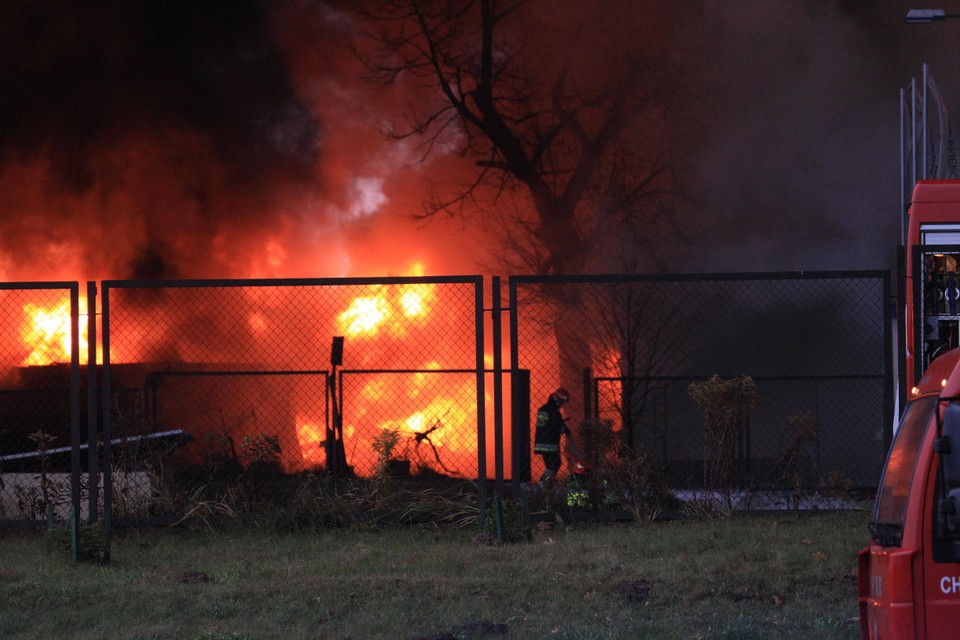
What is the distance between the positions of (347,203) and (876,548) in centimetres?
1394

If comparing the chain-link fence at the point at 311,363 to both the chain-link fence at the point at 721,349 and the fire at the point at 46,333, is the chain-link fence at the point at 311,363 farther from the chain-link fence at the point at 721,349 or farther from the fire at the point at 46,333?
Result: the chain-link fence at the point at 721,349

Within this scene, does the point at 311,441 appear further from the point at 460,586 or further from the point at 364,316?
the point at 460,586

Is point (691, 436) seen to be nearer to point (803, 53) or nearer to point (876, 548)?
point (803, 53)

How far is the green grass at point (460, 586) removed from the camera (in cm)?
652

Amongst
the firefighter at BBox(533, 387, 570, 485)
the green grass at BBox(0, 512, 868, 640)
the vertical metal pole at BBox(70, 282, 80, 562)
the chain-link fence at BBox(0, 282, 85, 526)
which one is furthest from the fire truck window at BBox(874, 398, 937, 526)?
the chain-link fence at BBox(0, 282, 85, 526)

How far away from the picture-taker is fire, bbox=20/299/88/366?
51.3 feet

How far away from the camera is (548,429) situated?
1241 cm

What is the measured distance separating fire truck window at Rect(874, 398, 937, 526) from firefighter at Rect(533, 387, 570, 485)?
7.57 metres

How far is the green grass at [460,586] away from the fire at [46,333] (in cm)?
723

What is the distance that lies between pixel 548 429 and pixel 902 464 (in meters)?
8.25

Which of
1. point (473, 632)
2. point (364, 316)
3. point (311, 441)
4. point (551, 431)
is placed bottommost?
point (473, 632)

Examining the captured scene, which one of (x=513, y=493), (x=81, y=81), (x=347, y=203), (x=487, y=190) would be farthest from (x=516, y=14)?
(x=513, y=493)

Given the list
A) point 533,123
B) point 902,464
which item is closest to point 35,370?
point 533,123

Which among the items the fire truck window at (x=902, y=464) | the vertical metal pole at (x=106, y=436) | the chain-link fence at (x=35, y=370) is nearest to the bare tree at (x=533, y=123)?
the chain-link fence at (x=35, y=370)
